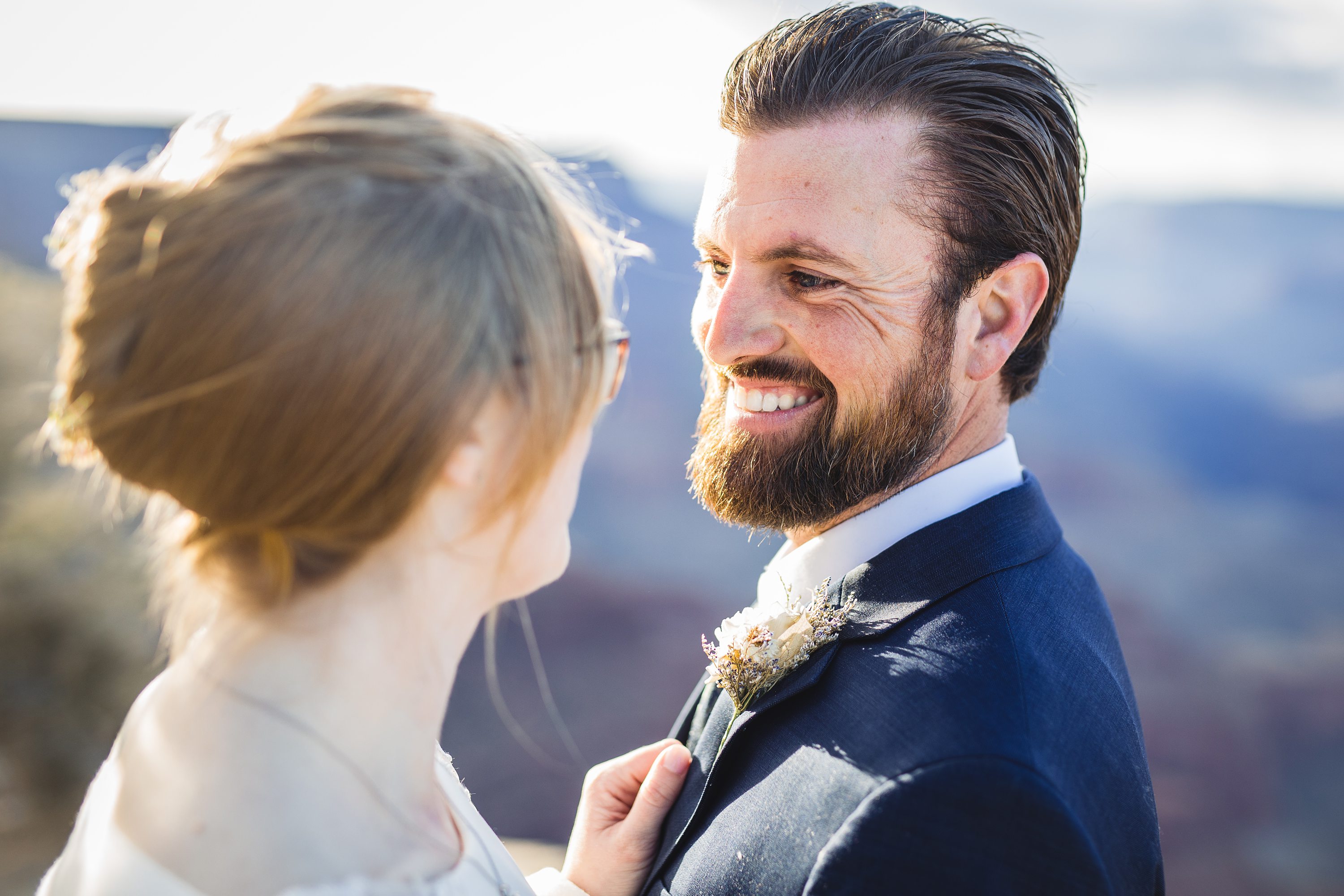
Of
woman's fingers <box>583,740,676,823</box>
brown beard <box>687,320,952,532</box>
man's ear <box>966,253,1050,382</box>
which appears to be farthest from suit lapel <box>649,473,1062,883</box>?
man's ear <box>966,253,1050,382</box>

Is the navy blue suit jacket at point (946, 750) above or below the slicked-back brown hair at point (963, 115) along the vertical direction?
below

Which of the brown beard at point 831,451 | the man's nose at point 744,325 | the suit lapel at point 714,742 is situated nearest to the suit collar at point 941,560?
the suit lapel at point 714,742

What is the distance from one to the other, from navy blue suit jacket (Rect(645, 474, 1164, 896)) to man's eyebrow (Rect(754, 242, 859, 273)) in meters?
0.61

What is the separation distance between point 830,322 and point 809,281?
0.12 metres

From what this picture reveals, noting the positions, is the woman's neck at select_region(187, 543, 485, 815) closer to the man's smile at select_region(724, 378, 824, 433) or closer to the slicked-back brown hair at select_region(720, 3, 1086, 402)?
the man's smile at select_region(724, 378, 824, 433)

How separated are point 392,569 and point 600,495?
24.4ft

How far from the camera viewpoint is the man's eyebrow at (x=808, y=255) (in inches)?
75.6

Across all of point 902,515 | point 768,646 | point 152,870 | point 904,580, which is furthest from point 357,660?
point 902,515

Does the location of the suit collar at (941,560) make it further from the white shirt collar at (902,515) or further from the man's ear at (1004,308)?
the man's ear at (1004,308)

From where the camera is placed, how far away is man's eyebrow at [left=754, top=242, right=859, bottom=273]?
192cm

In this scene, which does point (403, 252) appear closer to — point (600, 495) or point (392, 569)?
point (392, 569)

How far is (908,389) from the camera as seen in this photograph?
6.37 ft

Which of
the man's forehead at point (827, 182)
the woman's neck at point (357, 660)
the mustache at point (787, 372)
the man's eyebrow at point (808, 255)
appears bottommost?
the woman's neck at point (357, 660)

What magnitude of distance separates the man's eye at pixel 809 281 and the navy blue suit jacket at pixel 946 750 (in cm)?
61
